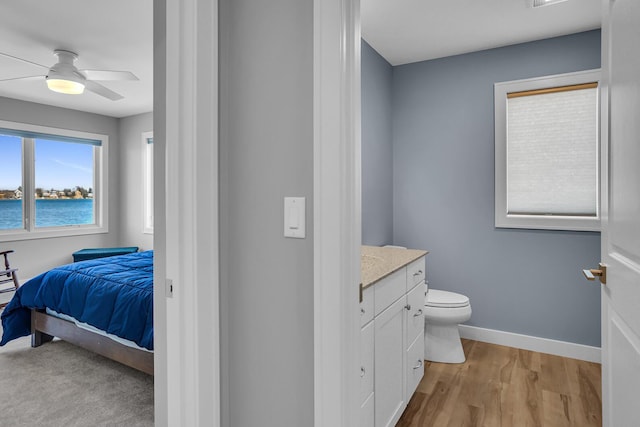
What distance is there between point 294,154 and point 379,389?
1.20m

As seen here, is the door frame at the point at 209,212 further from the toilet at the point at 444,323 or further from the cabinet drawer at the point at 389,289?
the toilet at the point at 444,323

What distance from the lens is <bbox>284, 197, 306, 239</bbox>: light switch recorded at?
3.19ft

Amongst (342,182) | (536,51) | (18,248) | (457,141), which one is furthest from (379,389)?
(18,248)

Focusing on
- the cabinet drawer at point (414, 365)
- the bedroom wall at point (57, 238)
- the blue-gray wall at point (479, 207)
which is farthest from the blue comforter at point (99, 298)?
the blue-gray wall at point (479, 207)

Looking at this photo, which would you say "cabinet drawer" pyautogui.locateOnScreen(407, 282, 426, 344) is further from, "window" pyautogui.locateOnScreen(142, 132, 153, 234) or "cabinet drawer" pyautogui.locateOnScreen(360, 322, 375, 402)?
"window" pyautogui.locateOnScreen(142, 132, 153, 234)

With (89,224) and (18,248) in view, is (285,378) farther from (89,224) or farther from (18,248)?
(89,224)

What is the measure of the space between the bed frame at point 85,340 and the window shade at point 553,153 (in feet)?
9.63

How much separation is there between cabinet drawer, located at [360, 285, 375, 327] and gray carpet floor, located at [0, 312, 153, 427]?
1.43 metres

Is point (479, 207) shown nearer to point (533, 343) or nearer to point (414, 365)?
point (533, 343)

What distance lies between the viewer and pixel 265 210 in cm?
104

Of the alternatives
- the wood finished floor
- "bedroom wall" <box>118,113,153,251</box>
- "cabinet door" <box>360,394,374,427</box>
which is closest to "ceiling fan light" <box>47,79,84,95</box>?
"bedroom wall" <box>118,113,153,251</box>

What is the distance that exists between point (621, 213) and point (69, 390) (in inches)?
117

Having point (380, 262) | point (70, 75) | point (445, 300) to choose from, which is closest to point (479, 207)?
point (445, 300)

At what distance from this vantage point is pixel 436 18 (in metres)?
2.50
